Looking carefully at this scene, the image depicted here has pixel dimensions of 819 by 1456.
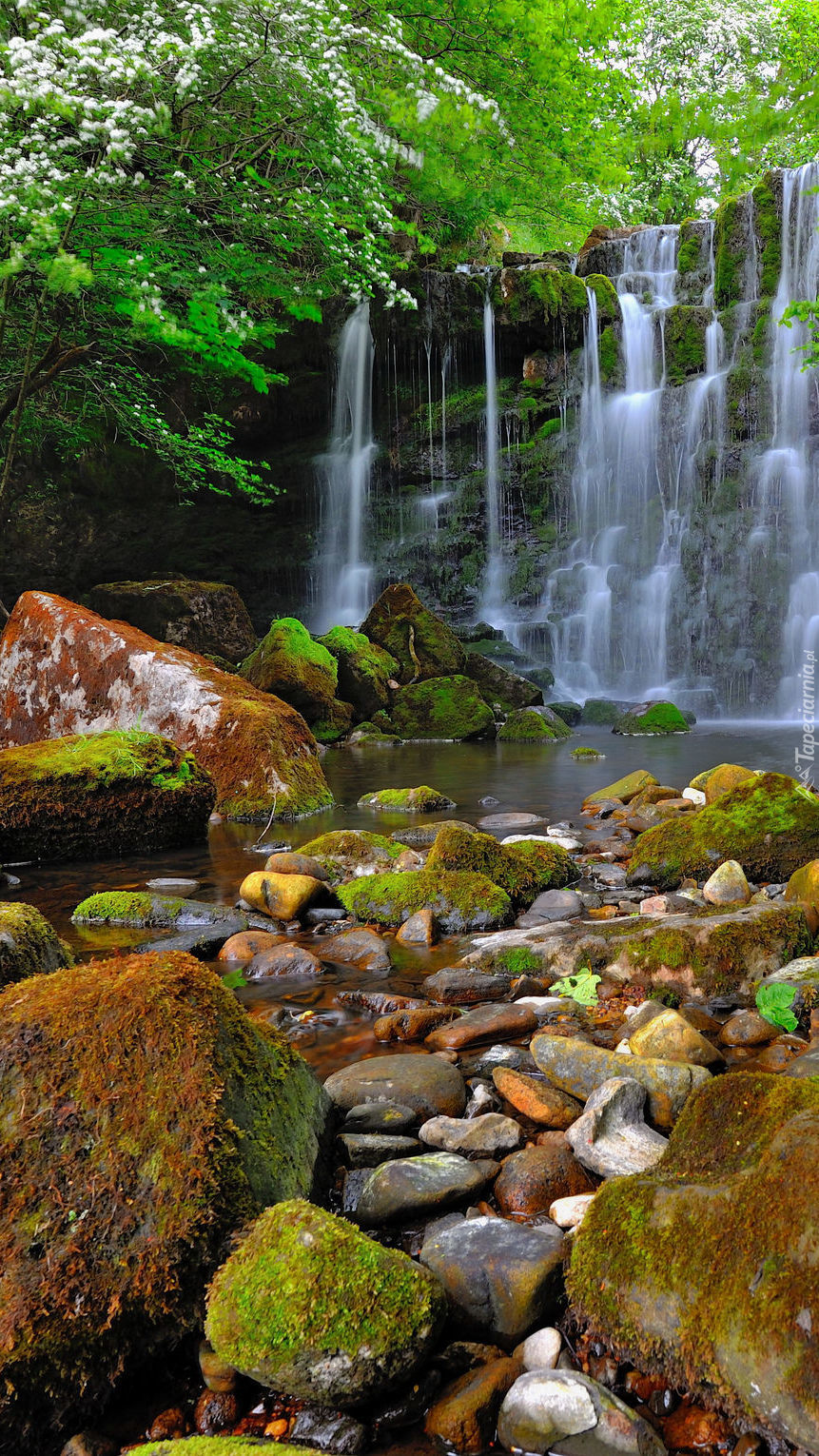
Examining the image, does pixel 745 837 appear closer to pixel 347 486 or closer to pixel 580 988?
pixel 580 988

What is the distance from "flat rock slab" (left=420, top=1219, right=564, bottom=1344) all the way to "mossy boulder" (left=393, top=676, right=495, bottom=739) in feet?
46.6

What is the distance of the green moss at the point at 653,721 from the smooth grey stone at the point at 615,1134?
1484cm

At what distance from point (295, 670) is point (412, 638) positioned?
14.9 feet

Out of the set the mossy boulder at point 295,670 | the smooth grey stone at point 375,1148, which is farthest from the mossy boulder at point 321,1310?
the mossy boulder at point 295,670

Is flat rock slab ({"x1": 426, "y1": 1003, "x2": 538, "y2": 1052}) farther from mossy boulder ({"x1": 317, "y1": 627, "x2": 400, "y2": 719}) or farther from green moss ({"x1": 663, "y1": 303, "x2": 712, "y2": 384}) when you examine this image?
green moss ({"x1": 663, "y1": 303, "x2": 712, "y2": 384})

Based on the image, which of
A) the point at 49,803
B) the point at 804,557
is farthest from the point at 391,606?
the point at 49,803

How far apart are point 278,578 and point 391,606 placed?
10109mm

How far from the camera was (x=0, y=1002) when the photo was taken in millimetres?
1986

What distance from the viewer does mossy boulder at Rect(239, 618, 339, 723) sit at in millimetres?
14539

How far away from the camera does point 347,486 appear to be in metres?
27.7

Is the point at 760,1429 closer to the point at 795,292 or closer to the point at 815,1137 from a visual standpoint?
the point at 815,1137

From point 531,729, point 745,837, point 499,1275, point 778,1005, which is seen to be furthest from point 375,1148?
point 531,729

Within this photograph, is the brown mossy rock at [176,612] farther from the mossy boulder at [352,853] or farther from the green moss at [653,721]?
the mossy boulder at [352,853]

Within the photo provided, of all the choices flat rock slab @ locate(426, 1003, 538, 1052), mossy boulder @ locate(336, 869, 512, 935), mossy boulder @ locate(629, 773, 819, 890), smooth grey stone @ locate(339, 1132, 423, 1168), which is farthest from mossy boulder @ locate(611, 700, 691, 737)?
smooth grey stone @ locate(339, 1132, 423, 1168)
